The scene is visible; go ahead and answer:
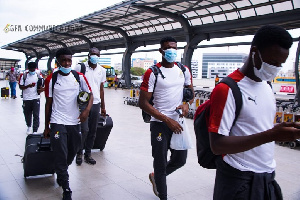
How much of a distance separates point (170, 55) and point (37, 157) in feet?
8.35

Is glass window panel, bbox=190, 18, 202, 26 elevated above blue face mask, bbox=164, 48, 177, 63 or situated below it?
above

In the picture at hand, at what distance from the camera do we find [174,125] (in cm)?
342

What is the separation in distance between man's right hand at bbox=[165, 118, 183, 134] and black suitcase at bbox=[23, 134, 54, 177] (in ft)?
6.70

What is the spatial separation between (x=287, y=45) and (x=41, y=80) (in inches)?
288

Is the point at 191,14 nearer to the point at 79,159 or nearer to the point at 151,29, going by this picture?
the point at 151,29

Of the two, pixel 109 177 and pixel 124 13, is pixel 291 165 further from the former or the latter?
pixel 124 13

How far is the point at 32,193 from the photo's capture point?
4137 mm

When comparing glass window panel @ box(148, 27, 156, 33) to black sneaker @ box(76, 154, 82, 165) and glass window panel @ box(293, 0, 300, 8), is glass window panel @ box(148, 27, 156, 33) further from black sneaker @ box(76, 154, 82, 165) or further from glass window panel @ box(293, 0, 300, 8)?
black sneaker @ box(76, 154, 82, 165)

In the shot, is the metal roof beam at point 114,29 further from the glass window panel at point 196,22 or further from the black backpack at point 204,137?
the black backpack at point 204,137

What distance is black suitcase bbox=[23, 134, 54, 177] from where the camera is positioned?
14.4ft

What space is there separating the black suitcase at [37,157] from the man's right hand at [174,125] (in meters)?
2.04

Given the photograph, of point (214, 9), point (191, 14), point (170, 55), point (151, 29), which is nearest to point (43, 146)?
point (170, 55)

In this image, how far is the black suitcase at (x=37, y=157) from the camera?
4402mm

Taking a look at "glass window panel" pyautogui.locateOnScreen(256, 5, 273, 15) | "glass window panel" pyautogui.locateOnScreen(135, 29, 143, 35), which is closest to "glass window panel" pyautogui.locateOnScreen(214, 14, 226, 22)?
"glass window panel" pyautogui.locateOnScreen(256, 5, 273, 15)
